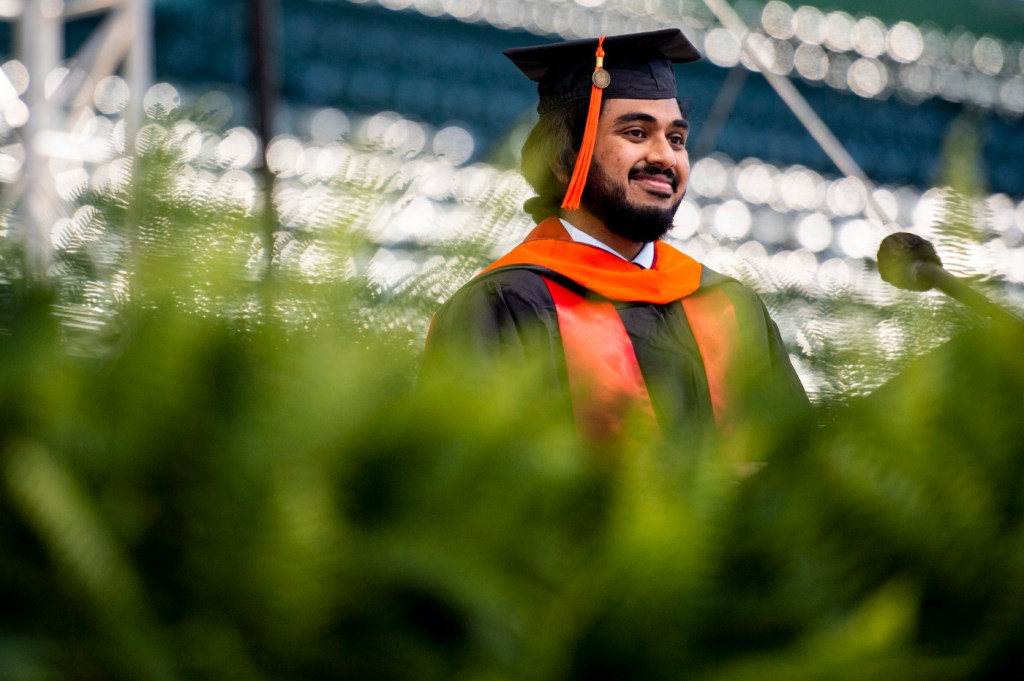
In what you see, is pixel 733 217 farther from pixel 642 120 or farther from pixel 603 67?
pixel 642 120

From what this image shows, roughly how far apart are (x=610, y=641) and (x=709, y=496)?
57mm

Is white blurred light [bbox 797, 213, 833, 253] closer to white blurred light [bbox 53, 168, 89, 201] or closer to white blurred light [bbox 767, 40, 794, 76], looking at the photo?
white blurred light [bbox 767, 40, 794, 76]

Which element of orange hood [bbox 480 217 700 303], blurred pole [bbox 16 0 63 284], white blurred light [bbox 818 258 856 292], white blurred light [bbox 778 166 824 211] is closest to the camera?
white blurred light [bbox 818 258 856 292]

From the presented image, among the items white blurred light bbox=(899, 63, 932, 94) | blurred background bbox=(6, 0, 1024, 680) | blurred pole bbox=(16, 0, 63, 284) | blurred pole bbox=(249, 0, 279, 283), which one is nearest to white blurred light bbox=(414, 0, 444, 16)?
white blurred light bbox=(899, 63, 932, 94)

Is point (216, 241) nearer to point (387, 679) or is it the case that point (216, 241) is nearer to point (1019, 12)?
point (387, 679)

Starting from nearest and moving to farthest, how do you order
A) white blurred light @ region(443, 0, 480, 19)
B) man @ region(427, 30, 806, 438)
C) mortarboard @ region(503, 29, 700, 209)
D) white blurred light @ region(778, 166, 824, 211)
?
1. man @ region(427, 30, 806, 438)
2. mortarboard @ region(503, 29, 700, 209)
3. white blurred light @ region(443, 0, 480, 19)
4. white blurred light @ region(778, 166, 824, 211)

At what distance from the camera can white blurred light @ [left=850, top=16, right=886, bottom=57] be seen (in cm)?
926

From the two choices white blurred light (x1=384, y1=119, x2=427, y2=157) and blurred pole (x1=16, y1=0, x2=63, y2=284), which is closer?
white blurred light (x1=384, y1=119, x2=427, y2=157)

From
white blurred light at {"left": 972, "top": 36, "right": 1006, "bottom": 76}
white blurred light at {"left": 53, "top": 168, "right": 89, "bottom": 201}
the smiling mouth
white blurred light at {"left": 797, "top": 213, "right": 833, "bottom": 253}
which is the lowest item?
white blurred light at {"left": 797, "top": 213, "right": 833, "bottom": 253}

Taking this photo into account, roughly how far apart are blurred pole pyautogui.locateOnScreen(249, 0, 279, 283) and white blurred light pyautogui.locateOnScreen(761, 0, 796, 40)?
21.1 feet

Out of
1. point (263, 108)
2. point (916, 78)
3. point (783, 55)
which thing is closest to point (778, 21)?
point (783, 55)

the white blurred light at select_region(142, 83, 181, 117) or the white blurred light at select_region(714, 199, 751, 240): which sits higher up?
the white blurred light at select_region(142, 83, 181, 117)

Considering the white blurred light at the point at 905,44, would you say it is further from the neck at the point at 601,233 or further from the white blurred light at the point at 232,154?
the white blurred light at the point at 232,154

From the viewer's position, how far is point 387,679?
0.37 metres
